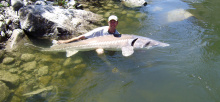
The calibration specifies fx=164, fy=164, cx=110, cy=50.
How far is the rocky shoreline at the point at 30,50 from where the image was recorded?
346 cm

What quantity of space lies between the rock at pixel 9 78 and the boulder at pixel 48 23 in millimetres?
1964

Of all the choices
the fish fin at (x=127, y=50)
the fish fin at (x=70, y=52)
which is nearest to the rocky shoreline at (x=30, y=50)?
the fish fin at (x=70, y=52)

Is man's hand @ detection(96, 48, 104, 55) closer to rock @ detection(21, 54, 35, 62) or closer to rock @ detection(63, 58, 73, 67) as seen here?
rock @ detection(63, 58, 73, 67)

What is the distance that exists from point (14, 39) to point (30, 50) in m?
0.82

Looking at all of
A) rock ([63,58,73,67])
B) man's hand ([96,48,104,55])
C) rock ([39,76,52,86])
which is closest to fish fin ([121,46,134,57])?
man's hand ([96,48,104,55])

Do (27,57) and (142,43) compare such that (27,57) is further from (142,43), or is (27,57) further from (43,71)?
(142,43)

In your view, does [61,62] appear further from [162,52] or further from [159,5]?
[159,5]

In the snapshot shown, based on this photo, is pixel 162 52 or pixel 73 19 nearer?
pixel 162 52

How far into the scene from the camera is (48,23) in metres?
5.34

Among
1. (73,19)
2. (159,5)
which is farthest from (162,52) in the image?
(159,5)

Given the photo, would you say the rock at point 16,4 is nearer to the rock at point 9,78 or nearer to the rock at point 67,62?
the rock at point 9,78

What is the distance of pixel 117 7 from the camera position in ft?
26.7

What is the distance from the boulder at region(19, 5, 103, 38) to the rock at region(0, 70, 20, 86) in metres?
1.96

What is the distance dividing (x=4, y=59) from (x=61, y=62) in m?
1.50
